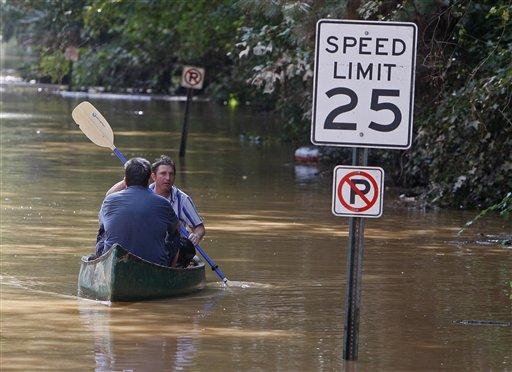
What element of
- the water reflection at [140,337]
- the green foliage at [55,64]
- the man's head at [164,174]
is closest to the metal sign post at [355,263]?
the water reflection at [140,337]

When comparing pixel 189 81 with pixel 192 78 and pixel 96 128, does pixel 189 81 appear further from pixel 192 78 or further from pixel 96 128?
pixel 96 128

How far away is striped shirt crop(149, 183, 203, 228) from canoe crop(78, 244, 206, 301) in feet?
2.74

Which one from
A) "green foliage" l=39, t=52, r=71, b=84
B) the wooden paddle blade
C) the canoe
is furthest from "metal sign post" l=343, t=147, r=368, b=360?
"green foliage" l=39, t=52, r=71, b=84

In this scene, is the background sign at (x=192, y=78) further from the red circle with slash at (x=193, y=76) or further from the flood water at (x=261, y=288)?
the flood water at (x=261, y=288)

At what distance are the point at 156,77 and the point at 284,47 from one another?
37.6m

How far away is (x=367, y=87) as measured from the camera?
30.7 feet

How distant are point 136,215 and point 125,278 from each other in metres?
0.57

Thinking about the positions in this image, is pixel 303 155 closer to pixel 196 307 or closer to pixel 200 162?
pixel 200 162

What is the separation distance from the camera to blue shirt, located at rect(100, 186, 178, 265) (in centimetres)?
1263

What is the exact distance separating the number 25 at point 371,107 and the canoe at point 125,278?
3.51 m

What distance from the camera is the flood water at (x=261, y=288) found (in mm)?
10438

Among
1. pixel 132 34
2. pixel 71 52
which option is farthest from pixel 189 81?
pixel 132 34

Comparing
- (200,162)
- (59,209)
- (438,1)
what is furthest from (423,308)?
(200,162)

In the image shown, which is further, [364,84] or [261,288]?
[261,288]
